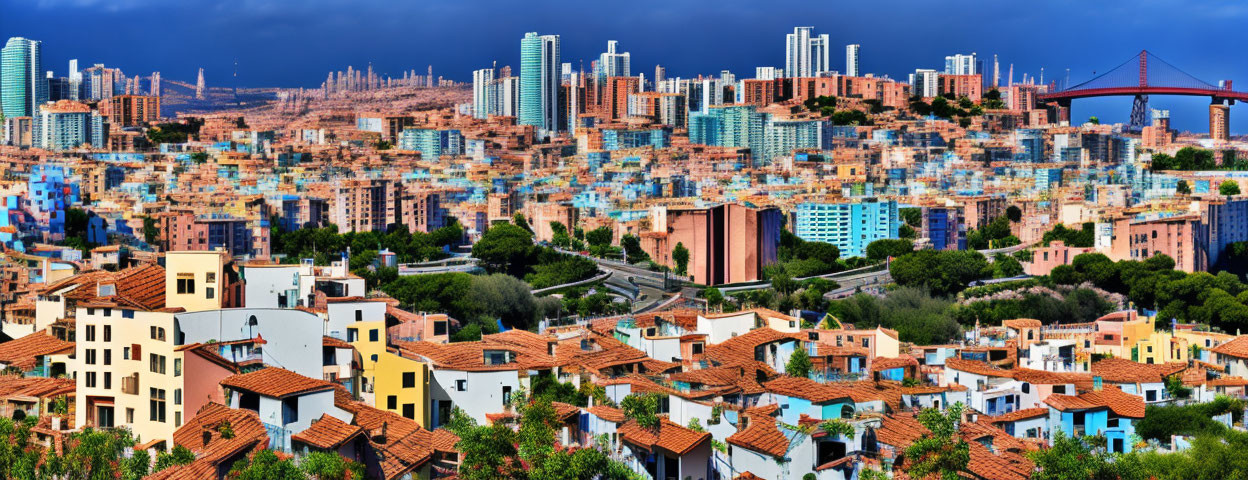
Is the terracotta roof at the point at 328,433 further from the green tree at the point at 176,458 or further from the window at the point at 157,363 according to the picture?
the window at the point at 157,363

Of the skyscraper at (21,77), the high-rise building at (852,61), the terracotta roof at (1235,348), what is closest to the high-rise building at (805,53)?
the high-rise building at (852,61)

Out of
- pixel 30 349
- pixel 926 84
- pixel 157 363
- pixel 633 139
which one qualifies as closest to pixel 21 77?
pixel 633 139

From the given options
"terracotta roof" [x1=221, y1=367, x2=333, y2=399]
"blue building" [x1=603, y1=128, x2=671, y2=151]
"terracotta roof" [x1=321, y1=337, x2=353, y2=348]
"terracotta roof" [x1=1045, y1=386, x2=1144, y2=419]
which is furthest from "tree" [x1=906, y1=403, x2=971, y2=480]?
"blue building" [x1=603, y1=128, x2=671, y2=151]

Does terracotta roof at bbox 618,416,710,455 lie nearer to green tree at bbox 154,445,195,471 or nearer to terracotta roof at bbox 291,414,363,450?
terracotta roof at bbox 291,414,363,450

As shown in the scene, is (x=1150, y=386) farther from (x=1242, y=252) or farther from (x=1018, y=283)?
(x=1242, y=252)

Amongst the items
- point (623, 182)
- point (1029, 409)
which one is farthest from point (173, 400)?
point (623, 182)

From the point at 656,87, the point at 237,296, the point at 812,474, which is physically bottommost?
the point at 812,474

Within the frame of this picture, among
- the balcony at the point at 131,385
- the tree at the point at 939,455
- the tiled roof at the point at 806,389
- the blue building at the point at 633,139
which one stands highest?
the blue building at the point at 633,139
